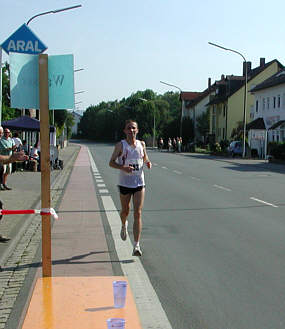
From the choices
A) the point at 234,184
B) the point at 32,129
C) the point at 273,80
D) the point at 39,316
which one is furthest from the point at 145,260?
the point at 273,80

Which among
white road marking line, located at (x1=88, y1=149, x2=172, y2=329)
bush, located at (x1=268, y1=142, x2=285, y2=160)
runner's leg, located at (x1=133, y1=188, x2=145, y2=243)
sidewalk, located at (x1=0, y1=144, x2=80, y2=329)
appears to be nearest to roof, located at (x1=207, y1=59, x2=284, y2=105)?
bush, located at (x1=268, y1=142, x2=285, y2=160)

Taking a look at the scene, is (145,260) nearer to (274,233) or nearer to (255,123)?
(274,233)

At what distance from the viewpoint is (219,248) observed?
294 inches

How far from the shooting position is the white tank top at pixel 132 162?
690cm

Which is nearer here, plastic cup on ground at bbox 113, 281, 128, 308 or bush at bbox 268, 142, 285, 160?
plastic cup on ground at bbox 113, 281, 128, 308

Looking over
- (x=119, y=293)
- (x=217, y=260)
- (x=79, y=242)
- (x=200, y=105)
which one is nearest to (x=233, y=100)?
(x=200, y=105)

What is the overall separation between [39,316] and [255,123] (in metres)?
51.5

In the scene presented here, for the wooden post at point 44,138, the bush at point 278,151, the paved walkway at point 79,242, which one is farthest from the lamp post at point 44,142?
the bush at point 278,151

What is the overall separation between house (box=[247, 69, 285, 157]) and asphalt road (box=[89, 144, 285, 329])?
37.1 m

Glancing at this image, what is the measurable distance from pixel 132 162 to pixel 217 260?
1.67m

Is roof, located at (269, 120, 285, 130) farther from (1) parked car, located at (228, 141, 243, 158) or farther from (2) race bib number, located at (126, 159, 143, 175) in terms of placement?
(2) race bib number, located at (126, 159, 143, 175)

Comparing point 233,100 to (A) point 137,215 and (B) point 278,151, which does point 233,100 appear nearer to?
(B) point 278,151

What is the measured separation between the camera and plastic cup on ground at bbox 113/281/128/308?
459 cm

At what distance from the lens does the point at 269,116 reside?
53.2 meters
